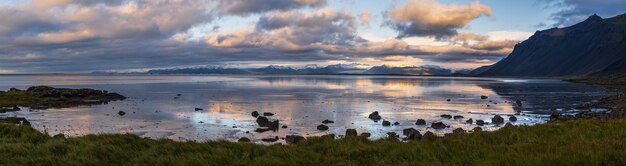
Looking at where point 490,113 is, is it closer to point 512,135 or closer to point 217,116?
point 217,116

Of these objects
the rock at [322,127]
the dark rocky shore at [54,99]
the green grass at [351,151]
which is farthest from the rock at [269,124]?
the dark rocky shore at [54,99]

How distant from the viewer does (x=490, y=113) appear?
174ft

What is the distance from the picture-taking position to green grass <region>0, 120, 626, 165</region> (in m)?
11.2

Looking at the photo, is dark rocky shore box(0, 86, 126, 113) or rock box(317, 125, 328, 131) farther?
dark rocky shore box(0, 86, 126, 113)

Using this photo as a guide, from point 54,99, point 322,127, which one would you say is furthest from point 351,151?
point 54,99

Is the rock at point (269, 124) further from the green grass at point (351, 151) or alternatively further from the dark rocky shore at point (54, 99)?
the dark rocky shore at point (54, 99)

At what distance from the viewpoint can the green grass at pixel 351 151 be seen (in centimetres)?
1122

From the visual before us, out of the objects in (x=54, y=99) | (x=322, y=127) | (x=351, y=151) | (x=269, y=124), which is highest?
(x=351, y=151)

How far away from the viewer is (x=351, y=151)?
1318cm

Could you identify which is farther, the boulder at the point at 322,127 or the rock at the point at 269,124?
the rock at the point at 269,124

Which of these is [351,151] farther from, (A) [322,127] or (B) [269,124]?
(B) [269,124]

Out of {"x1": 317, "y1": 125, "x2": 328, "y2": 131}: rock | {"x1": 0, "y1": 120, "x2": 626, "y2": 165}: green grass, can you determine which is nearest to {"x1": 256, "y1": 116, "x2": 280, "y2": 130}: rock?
{"x1": 317, "y1": 125, "x2": 328, "y2": 131}: rock

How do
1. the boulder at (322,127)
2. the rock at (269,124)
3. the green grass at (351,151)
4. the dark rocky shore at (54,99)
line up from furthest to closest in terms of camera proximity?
the dark rocky shore at (54,99)
the rock at (269,124)
the boulder at (322,127)
the green grass at (351,151)

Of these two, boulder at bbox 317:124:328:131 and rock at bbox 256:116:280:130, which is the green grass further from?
rock at bbox 256:116:280:130
